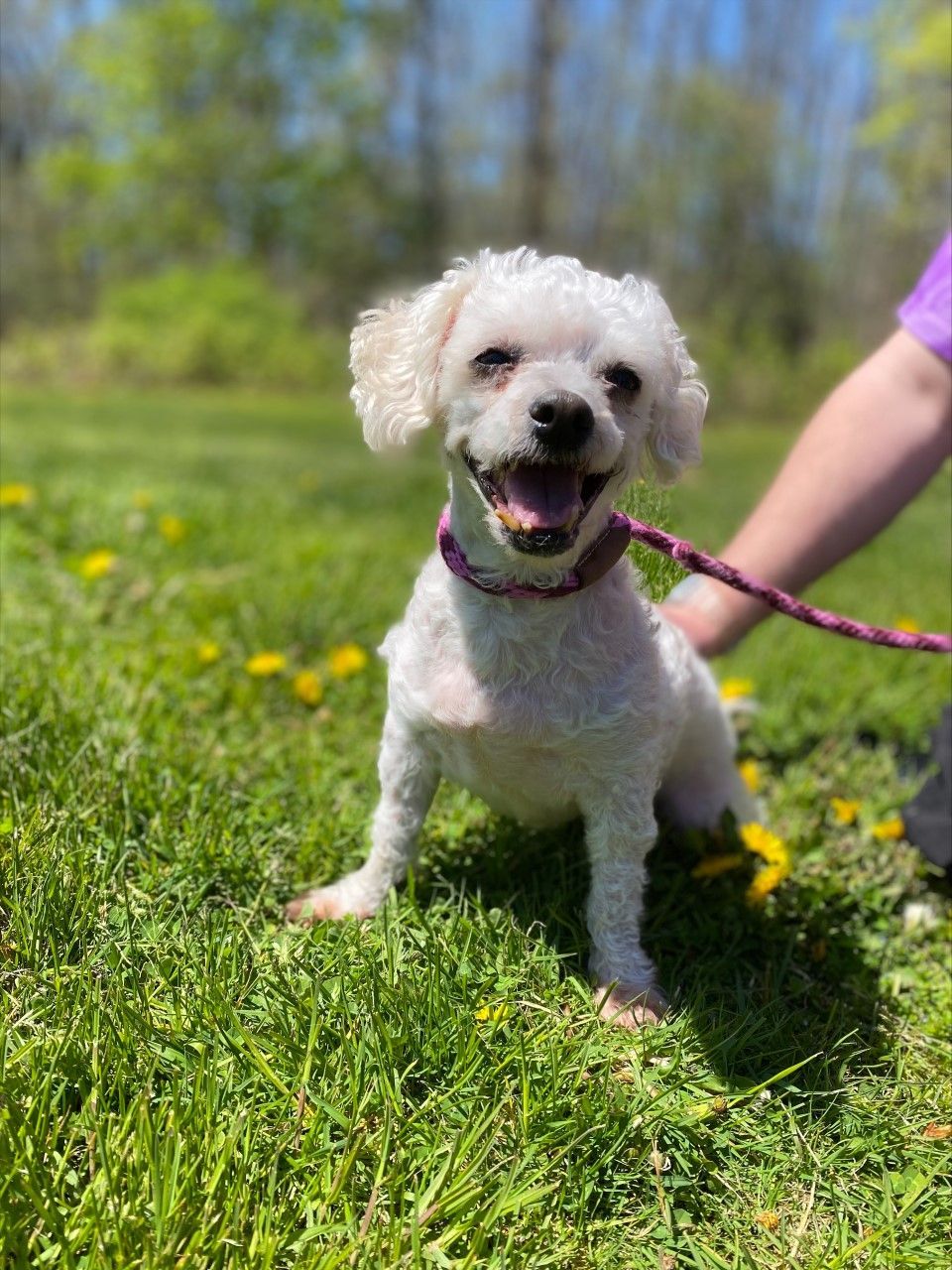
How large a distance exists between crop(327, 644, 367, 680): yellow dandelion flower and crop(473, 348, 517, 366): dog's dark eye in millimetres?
1558

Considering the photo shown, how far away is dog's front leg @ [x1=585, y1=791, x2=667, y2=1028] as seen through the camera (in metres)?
1.94

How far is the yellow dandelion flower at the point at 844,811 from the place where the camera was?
2680mm

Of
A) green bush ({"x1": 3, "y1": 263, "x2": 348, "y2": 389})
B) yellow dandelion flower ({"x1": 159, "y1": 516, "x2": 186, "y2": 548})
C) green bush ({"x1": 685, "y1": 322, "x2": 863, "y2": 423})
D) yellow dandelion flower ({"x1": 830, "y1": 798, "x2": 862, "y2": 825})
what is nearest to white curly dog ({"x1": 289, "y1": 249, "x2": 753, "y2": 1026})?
yellow dandelion flower ({"x1": 830, "y1": 798, "x2": 862, "y2": 825})

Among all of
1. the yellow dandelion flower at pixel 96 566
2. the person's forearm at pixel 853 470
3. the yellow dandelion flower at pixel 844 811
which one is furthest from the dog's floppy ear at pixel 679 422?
the yellow dandelion flower at pixel 96 566

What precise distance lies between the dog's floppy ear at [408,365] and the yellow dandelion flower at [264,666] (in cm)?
129

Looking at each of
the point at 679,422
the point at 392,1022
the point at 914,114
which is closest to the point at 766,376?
the point at 914,114

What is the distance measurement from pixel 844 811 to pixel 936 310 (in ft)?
4.32

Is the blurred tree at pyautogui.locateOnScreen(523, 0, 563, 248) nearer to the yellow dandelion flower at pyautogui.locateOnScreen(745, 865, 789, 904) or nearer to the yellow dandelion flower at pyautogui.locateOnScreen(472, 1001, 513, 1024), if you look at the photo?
the yellow dandelion flower at pyautogui.locateOnScreen(745, 865, 789, 904)

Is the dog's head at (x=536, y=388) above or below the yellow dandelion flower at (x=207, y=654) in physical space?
above

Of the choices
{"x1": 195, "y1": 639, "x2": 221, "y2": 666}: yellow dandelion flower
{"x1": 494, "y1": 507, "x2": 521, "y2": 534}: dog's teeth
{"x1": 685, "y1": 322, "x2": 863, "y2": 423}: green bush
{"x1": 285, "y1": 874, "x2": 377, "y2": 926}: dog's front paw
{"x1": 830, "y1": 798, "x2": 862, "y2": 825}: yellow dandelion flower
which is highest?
{"x1": 494, "y1": 507, "x2": 521, "y2": 534}: dog's teeth

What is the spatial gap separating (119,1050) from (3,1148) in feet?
0.70

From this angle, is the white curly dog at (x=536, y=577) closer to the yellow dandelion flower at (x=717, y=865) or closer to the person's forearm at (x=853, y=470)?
the yellow dandelion flower at (x=717, y=865)

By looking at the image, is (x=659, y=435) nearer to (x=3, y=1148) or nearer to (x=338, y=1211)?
(x=338, y=1211)

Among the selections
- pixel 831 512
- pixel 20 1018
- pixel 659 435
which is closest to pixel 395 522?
pixel 831 512
